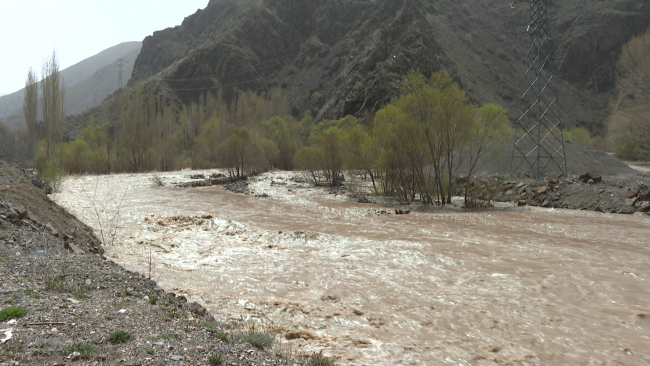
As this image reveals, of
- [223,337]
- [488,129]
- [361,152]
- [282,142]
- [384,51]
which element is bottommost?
[223,337]

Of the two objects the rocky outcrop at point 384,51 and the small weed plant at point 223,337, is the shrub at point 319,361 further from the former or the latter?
the rocky outcrop at point 384,51

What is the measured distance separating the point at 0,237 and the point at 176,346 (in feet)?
18.9

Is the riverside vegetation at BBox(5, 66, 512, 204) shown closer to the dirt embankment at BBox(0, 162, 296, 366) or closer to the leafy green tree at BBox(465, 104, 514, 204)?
the leafy green tree at BBox(465, 104, 514, 204)

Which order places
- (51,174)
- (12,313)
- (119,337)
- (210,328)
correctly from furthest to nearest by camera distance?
(51,174) < (210,328) < (12,313) < (119,337)

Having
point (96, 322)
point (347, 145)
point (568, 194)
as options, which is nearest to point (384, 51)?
point (347, 145)

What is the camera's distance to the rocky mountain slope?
62250 mm

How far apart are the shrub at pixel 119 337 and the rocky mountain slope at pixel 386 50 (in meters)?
51.8

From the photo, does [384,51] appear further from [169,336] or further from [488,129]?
[169,336]

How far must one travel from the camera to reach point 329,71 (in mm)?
87188

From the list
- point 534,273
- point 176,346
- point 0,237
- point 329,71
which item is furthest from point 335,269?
point 329,71

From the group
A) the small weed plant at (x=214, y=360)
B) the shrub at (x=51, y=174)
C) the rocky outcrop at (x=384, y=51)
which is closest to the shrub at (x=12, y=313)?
the small weed plant at (x=214, y=360)

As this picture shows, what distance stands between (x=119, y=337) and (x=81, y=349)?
Answer: 35cm

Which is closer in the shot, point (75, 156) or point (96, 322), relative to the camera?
point (96, 322)

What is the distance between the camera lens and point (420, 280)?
7.83 metres
